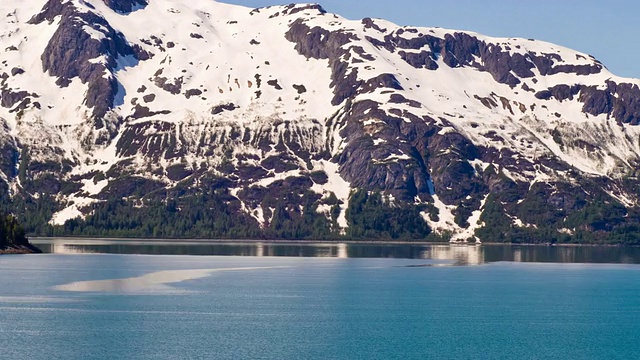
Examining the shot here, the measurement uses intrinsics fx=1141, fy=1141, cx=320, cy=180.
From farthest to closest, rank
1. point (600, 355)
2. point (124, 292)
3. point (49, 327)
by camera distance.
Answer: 1. point (124, 292)
2. point (49, 327)
3. point (600, 355)

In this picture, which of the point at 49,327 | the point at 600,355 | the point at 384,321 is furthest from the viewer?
the point at 384,321

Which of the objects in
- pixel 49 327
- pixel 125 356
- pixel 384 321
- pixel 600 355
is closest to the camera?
pixel 125 356

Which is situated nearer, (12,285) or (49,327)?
(49,327)

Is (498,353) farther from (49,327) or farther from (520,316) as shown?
(49,327)

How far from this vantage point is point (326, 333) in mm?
138250

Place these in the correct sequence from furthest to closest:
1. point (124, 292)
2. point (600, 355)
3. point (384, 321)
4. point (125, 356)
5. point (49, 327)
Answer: point (124, 292) < point (384, 321) < point (49, 327) < point (600, 355) < point (125, 356)

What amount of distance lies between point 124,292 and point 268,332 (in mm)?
52554

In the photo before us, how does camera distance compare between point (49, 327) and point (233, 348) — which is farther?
point (49, 327)

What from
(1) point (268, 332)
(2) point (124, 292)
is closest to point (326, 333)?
(1) point (268, 332)

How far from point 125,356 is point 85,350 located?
5.86m

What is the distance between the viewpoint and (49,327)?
13638cm

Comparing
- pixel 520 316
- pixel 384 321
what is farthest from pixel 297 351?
pixel 520 316

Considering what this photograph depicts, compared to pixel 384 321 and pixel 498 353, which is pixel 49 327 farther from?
pixel 498 353

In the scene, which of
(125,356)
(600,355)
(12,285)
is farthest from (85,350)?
(12,285)
